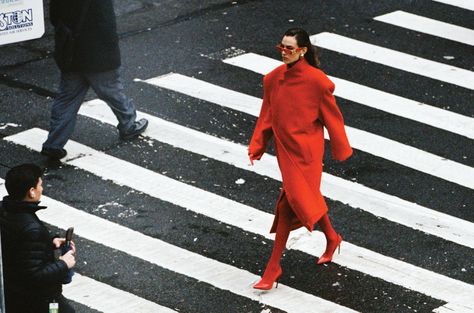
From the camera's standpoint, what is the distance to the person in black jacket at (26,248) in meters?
7.66

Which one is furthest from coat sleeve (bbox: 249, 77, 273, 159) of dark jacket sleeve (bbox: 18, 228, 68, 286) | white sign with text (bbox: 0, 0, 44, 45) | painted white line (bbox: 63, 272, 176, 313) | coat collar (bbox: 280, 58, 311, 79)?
dark jacket sleeve (bbox: 18, 228, 68, 286)

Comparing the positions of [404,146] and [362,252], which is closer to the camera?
[362,252]

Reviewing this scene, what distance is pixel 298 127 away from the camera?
31.4ft

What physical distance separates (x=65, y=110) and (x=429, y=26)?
568 centimetres

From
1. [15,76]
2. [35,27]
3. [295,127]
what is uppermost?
[35,27]

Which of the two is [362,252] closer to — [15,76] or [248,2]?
[15,76]

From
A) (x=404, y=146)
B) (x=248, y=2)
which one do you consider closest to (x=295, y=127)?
(x=404, y=146)

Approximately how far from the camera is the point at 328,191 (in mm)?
11562

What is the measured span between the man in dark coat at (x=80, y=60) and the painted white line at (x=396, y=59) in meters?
3.68

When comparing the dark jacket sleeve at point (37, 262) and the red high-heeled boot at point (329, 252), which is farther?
the red high-heeled boot at point (329, 252)

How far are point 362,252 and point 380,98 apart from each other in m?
3.65

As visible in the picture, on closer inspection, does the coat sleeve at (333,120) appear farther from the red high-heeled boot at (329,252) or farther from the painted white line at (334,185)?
the painted white line at (334,185)

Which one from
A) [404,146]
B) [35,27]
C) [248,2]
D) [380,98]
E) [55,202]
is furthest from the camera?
[248,2]

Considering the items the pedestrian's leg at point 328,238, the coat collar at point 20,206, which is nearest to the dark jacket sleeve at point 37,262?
the coat collar at point 20,206
